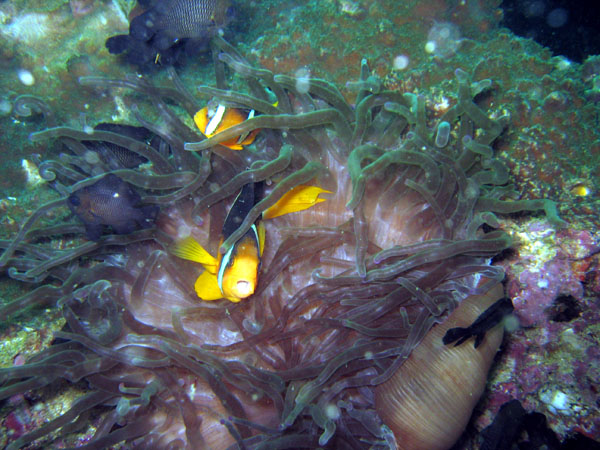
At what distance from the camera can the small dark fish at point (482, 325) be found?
195 cm

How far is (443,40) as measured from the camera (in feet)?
12.6

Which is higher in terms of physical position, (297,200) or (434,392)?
(297,200)

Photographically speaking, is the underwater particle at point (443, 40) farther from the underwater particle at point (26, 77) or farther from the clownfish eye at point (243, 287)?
the underwater particle at point (26, 77)

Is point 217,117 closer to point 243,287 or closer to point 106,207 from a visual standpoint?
point 106,207

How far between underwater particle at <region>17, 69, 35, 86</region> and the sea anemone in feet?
9.53

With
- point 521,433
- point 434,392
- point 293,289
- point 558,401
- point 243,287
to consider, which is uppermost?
point 243,287

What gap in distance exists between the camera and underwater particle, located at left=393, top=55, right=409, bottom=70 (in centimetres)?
350

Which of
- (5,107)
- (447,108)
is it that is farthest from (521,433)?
(5,107)

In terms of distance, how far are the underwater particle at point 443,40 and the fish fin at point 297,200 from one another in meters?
2.24

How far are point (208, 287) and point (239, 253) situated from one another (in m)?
0.37

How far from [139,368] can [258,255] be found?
41.9 inches

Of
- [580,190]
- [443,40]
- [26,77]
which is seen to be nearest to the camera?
[580,190]

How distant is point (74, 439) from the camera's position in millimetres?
2576

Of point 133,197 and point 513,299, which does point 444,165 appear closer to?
point 513,299
